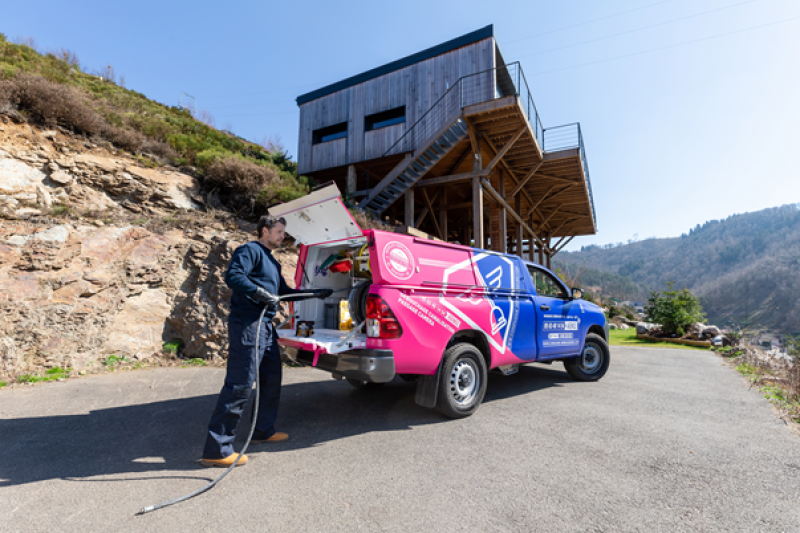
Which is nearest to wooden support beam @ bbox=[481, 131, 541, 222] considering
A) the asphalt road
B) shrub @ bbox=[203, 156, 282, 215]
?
shrub @ bbox=[203, 156, 282, 215]

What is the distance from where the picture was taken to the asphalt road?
2.30m

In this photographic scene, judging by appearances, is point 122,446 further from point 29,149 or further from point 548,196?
point 548,196

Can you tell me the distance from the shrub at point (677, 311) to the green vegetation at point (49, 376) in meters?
15.5

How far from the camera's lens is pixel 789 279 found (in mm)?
63312

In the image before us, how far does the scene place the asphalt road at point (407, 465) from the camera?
7.54ft

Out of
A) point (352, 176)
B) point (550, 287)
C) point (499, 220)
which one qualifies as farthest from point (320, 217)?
point (499, 220)

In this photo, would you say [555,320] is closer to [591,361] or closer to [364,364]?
[591,361]

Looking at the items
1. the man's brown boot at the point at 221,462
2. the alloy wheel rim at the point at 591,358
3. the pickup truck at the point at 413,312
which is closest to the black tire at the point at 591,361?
the alloy wheel rim at the point at 591,358

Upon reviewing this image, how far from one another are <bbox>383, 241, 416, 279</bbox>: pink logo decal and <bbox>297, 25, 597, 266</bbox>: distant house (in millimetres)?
8826

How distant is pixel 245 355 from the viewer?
3.10 meters

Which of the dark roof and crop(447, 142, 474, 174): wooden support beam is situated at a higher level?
the dark roof

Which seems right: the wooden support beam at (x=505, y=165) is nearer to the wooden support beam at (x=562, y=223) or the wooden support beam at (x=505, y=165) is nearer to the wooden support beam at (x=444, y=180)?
the wooden support beam at (x=444, y=180)

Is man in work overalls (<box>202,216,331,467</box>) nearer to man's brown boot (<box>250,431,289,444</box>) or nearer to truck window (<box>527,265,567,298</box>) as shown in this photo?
man's brown boot (<box>250,431,289,444</box>)

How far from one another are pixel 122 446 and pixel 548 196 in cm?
2059
